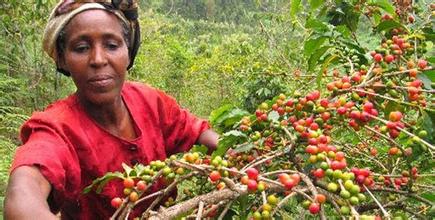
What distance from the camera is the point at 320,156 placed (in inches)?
45.4

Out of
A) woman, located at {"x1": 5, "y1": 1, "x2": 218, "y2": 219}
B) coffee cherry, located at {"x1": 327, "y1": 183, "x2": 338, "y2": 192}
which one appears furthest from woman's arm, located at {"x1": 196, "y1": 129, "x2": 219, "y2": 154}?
coffee cherry, located at {"x1": 327, "y1": 183, "x2": 338, "y2": 192}

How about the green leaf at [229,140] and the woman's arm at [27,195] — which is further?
the green leaf at [229,140]

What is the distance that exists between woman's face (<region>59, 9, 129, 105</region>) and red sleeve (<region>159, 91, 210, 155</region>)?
0.40 m

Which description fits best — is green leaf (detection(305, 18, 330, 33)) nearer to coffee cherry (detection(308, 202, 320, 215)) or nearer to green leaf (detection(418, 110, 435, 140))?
green leaf (detection(418, 110, 435, 140))

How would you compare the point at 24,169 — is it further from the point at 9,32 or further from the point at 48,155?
the point at 9,32

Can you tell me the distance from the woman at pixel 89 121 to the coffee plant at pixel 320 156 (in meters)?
0.21

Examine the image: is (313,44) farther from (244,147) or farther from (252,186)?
(252,186)

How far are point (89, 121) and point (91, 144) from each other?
107mm

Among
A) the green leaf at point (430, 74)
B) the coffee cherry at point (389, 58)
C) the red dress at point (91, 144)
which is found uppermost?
the coffee cherry at point (389, 58)

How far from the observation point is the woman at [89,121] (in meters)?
1.56

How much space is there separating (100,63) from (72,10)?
237 mm

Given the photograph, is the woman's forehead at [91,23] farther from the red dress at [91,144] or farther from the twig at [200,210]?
the twig at [200,210]

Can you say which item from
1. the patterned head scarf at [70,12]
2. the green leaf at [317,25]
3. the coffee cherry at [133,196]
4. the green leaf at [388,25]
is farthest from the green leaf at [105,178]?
the green leaf at [388,25]

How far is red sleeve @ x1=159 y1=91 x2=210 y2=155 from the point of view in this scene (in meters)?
2.30
